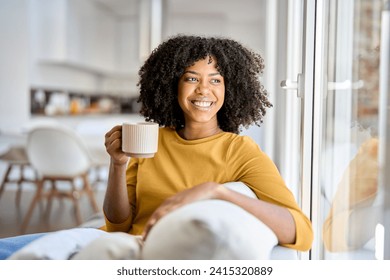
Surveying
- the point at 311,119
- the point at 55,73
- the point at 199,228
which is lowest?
the point at 199,228

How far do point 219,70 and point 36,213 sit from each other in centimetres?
159

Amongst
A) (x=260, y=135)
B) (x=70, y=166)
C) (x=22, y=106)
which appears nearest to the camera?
(x=260, y=135)

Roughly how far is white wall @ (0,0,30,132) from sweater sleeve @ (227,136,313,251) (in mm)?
1714

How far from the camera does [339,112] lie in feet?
2.49

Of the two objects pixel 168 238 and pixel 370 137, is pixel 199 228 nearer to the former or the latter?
pixel 168 238

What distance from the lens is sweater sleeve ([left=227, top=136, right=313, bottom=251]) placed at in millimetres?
637

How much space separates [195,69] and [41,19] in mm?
2526

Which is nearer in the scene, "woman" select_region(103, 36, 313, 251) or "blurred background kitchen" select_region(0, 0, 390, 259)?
"blurred background kitchen" select_region(0, 0, 390, 259)

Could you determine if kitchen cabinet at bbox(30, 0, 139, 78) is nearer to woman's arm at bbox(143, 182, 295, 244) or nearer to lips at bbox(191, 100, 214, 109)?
lips at bbox(191, 100, 214, 109)

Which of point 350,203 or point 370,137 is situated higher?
point 370,137

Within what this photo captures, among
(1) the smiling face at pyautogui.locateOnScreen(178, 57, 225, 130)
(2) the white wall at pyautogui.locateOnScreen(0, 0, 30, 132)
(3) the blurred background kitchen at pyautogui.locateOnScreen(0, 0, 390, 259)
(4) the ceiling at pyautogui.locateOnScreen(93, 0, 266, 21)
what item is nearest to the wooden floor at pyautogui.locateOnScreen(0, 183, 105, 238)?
(3) the blurred background kitchen at pyautogui.locateOnScreen(0, 0, 390, 259)

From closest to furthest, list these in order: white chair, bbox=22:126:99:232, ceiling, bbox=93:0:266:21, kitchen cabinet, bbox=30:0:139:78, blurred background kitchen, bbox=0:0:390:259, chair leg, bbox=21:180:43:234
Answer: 1. blurred background kitchen, bbox=0:0:390:259
2. chair leg, bbox=21:180:43:234
3. white chair, bbox=22:126:99:232
4. ceiling, bbox=93:0:266:21
5. kitchen cabinet, bbox=30:0:139:78

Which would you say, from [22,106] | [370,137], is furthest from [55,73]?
[370,137]

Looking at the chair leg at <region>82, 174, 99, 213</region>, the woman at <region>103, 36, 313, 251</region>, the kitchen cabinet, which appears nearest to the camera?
the woman at <region>103, 36, 313, 251</region>
